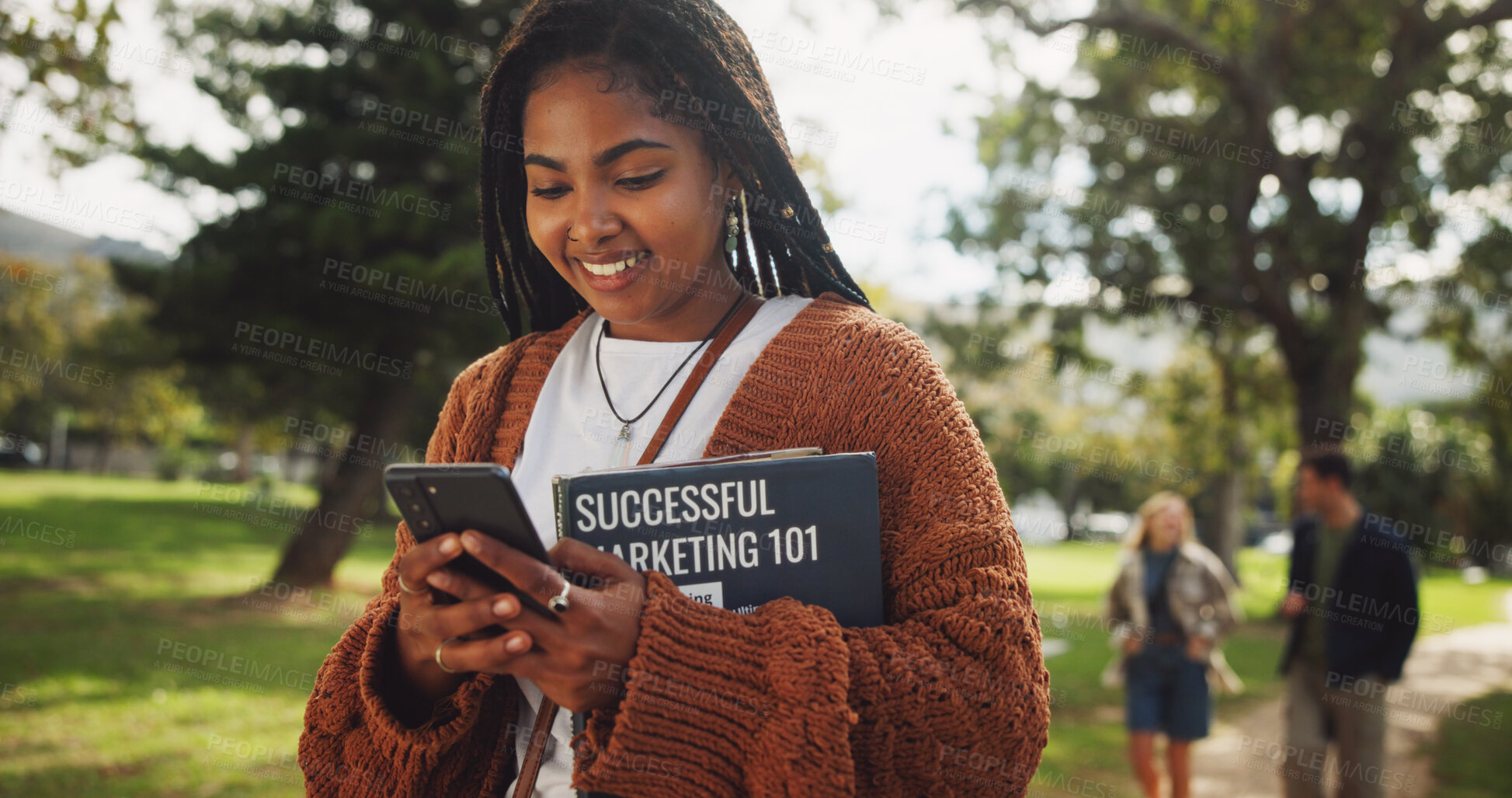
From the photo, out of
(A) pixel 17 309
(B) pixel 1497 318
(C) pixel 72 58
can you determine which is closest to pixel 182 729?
(C) pixel 72 58

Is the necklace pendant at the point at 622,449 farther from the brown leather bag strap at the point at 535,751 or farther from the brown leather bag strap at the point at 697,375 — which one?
the brown leather bag strap at the point at 535,751

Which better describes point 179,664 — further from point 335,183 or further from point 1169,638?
point 1169,638

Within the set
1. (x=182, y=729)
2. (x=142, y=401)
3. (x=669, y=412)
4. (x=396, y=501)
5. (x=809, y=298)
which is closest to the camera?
(x=396, y=501)

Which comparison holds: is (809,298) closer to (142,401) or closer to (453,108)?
(453,108)

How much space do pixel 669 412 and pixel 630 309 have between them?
20 centimetres

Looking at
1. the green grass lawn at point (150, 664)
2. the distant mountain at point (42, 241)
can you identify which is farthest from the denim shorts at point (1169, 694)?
the distant mountain at point (42, 241)

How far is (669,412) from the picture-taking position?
5.41ft

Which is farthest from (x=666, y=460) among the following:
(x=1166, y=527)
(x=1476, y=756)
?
(x=1476, y=756)

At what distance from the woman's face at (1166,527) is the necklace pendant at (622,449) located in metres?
7.09

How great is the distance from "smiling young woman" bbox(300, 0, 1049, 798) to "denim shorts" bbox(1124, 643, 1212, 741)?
6374mm

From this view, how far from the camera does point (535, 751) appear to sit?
4.83 ft

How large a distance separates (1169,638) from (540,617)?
277 inches

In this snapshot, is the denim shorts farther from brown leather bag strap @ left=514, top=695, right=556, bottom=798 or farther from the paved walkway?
brown leather bag strap @ left=514, top=695, right=556, bottom=798

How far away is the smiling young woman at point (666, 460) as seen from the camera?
4.05 ft
